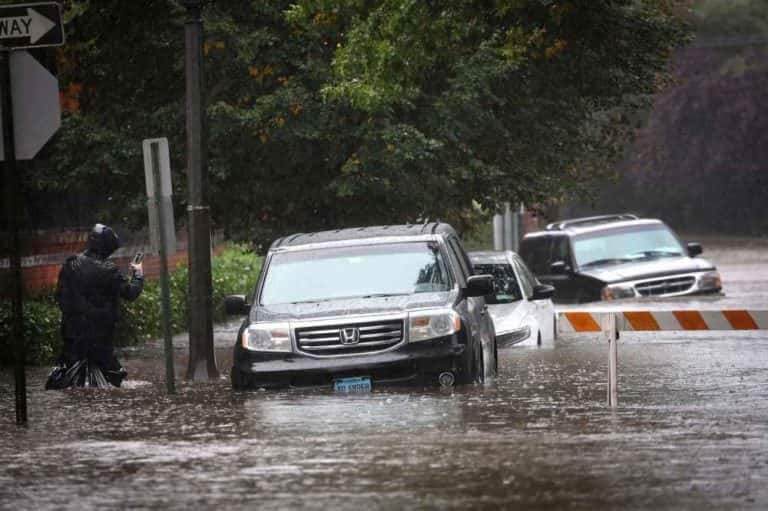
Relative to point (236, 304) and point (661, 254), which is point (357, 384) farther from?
point (661, 254)

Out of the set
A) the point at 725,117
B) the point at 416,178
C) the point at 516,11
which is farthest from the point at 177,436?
the point at 725,117

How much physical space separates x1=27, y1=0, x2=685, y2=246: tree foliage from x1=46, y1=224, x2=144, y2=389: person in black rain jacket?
5444 mm

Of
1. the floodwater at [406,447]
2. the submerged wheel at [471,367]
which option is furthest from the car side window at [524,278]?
the submerged wheel at [471,367]

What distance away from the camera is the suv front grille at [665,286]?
3112 centimetres

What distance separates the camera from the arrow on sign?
533 inches

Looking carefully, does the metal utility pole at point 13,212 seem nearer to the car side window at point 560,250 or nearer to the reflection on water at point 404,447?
the reflection on water at point 404,447

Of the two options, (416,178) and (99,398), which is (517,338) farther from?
(99,398)

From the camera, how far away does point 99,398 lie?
16.8 meters

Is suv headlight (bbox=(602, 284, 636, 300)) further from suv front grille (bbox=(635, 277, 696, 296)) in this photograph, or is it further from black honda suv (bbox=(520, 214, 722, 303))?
suv front grille (bbox=(635, 277, 696, 296))

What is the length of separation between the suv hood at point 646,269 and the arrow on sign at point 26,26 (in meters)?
19.0

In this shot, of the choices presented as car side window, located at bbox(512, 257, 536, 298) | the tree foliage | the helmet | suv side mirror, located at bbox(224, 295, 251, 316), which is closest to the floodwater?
suv side mirror, located at bbox(224, 295, 251, 316)

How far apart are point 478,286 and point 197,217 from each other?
4.20m

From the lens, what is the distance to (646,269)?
31.7 m

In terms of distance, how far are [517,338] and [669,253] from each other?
10.8 metres
